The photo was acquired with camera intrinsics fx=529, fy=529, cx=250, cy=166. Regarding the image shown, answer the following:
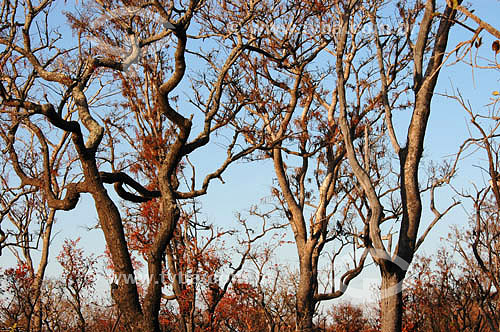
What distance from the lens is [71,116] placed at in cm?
1193

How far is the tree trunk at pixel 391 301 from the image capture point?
221 inches

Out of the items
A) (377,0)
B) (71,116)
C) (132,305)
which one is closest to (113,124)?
(71,116)

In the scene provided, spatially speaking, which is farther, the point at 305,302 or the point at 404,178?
the point at 305,302

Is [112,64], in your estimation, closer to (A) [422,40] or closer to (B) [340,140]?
(A) [422,40]

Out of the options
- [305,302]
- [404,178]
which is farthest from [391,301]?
[305,302]

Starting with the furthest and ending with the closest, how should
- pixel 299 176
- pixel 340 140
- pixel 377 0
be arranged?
pixel 299 176 → pixel 340 140 → pixel 377 0

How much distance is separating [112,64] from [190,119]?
926mm

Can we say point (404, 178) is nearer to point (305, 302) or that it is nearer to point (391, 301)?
point (391, 301)

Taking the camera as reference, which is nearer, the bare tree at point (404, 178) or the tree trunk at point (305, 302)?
the bare tree at point (404, 178)

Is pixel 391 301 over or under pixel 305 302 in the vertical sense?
under

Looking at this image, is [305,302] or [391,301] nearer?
[391,301]

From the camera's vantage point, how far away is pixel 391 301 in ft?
18.5

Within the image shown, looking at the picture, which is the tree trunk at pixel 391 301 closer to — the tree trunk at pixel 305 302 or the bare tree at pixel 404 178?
the bare tree at pixel 404 178

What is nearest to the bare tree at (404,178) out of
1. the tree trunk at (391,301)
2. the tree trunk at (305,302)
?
the tree trunk at (391,301)
